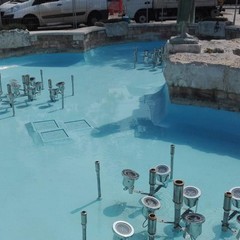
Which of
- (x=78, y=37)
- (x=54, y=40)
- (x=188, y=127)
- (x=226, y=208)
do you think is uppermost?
(x=78, y=37)

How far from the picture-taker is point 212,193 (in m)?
6.56

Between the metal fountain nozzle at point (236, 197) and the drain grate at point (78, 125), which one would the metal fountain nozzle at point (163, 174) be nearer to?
the metal fountain nozzle at point (236, 197)

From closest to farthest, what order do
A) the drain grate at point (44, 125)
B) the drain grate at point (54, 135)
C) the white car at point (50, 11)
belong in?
the drain grate at point (54, 135), the drain grate at point (44, 125), the white car at point (50, 11)

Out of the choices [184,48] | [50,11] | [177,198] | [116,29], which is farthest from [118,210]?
[50,11]

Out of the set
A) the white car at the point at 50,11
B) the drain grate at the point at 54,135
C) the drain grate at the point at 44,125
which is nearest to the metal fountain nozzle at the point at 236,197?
the drain grate at the point at 54,135

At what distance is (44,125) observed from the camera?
9.26 m

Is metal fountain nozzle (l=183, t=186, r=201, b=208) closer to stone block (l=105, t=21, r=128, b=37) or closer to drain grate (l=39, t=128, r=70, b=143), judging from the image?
drain grate (l=39, t=128, r=70, b=143)

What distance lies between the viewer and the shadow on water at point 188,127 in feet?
27.6

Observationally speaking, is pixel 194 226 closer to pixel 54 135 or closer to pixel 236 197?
pixel 236 197

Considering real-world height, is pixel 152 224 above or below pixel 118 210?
above

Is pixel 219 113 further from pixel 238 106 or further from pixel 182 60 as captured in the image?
pixel 182 60

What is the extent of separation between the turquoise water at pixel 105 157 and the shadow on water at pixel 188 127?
2 cm

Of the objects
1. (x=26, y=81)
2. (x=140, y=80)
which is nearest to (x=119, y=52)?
(x=140, y=80)

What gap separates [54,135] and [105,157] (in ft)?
4.93
